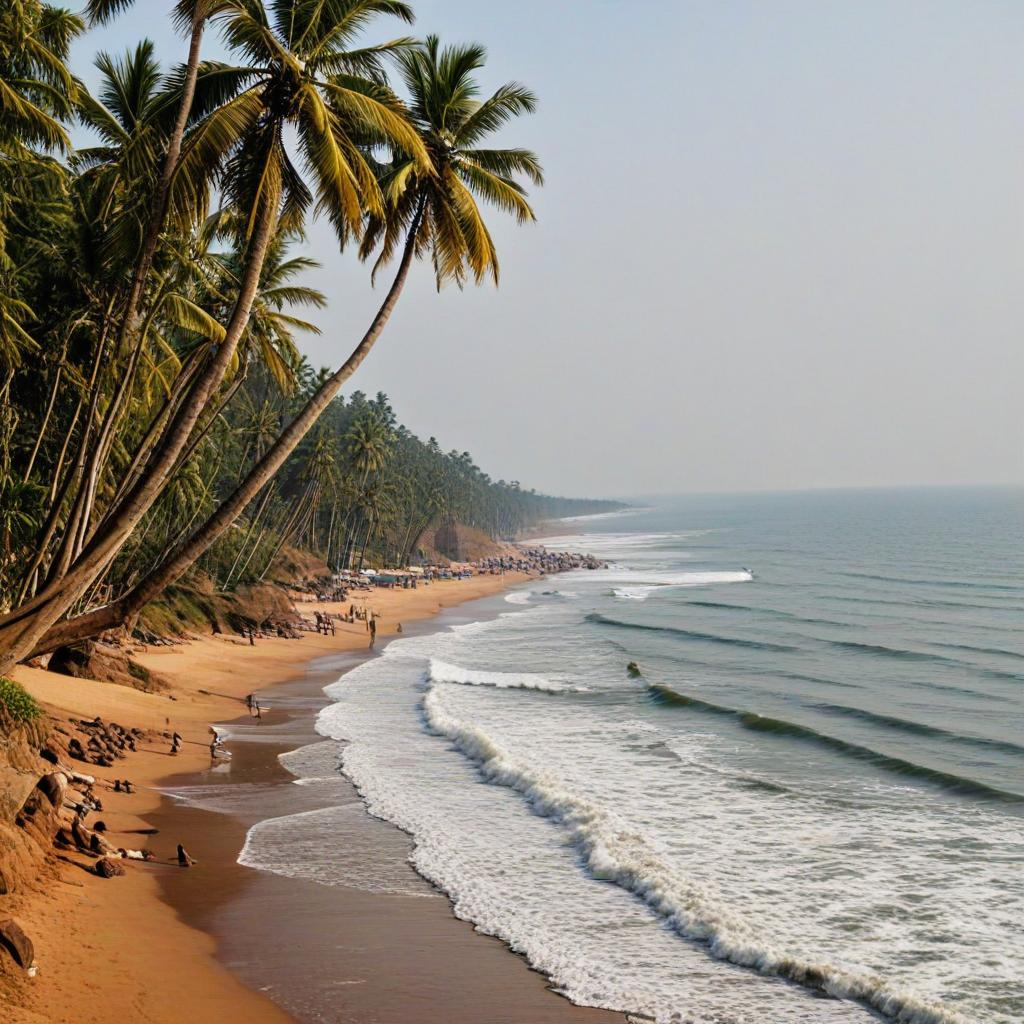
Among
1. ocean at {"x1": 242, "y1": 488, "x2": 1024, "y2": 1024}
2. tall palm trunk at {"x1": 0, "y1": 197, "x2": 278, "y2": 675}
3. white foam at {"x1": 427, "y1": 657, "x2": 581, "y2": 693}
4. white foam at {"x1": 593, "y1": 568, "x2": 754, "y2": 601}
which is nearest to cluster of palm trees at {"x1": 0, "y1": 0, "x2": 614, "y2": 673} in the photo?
tall palm trunk at {"x1": 0, "y1": 197, "x2": 278, "y2": 675}

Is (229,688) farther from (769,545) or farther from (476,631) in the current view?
(769,545)

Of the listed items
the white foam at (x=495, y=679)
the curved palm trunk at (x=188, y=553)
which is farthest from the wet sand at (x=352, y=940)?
the white foam at (x=495, y=679)

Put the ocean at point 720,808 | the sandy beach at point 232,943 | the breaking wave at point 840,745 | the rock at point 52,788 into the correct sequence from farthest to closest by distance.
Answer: the breaking wave at point 840,745, the rock at point 52,788, the ocean at point 720,808, the sandy beach at point 232,943

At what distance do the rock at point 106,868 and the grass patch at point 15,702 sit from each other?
9.40 feet

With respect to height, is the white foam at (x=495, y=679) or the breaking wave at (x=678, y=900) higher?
the breaking wave at (x=678, y=900)

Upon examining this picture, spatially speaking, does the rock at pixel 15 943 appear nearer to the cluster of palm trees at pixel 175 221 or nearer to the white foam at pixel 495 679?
the cluster of palm trees at pixel 175 221

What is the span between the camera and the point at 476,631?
5272 cm

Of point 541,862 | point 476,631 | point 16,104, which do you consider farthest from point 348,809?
point 476,631

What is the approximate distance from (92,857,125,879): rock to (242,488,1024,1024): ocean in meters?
2.50

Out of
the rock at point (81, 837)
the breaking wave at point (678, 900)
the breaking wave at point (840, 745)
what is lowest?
the breaking wave at point (840, 745)

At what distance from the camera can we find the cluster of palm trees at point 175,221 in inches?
430

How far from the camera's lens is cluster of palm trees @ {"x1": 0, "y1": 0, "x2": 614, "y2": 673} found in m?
10.9

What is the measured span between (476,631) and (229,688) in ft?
71.8

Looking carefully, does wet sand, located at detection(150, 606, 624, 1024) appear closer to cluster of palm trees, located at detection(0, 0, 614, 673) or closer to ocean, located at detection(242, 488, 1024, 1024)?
ocean, located at detection(242, 488, 1024, 1024)
